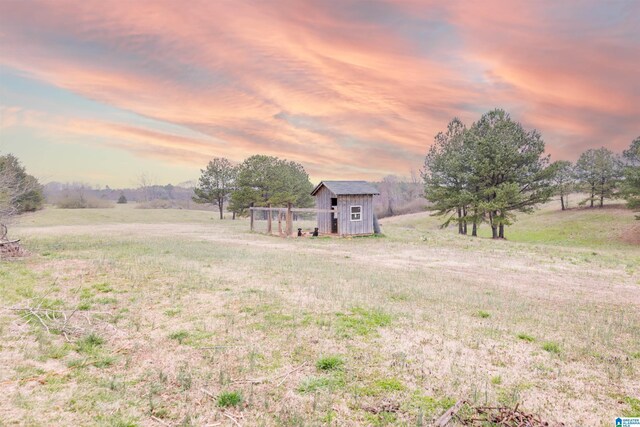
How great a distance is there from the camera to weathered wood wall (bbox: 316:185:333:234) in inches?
1248

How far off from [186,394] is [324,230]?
2748 centimetres

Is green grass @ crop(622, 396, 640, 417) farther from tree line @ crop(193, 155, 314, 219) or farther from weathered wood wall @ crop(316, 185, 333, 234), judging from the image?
tree line @ crop(193, 155, 314, 219)

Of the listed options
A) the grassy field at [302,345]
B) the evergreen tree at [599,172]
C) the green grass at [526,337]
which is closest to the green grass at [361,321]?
the grassy field at [302,345]

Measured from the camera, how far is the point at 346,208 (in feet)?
100

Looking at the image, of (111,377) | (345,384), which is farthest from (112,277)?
(345,384)

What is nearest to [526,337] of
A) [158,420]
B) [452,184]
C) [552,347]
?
[552,347]

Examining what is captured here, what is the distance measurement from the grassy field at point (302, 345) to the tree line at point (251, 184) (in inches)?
1131

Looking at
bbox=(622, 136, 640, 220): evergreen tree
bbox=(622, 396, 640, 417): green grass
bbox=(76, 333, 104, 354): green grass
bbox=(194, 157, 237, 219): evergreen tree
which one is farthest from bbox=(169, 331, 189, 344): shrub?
bbox=(194, 157, 237, 219): evergreen tree

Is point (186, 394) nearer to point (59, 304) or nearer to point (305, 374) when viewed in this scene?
point (305, 374)

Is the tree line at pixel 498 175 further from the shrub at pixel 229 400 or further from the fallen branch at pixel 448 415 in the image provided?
the shrub at pixel 229 400

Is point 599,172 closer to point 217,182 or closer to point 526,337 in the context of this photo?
point 526,337

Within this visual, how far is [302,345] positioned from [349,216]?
24550 mm

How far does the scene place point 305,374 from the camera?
17.5 feet

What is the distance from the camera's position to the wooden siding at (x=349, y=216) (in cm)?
3041
